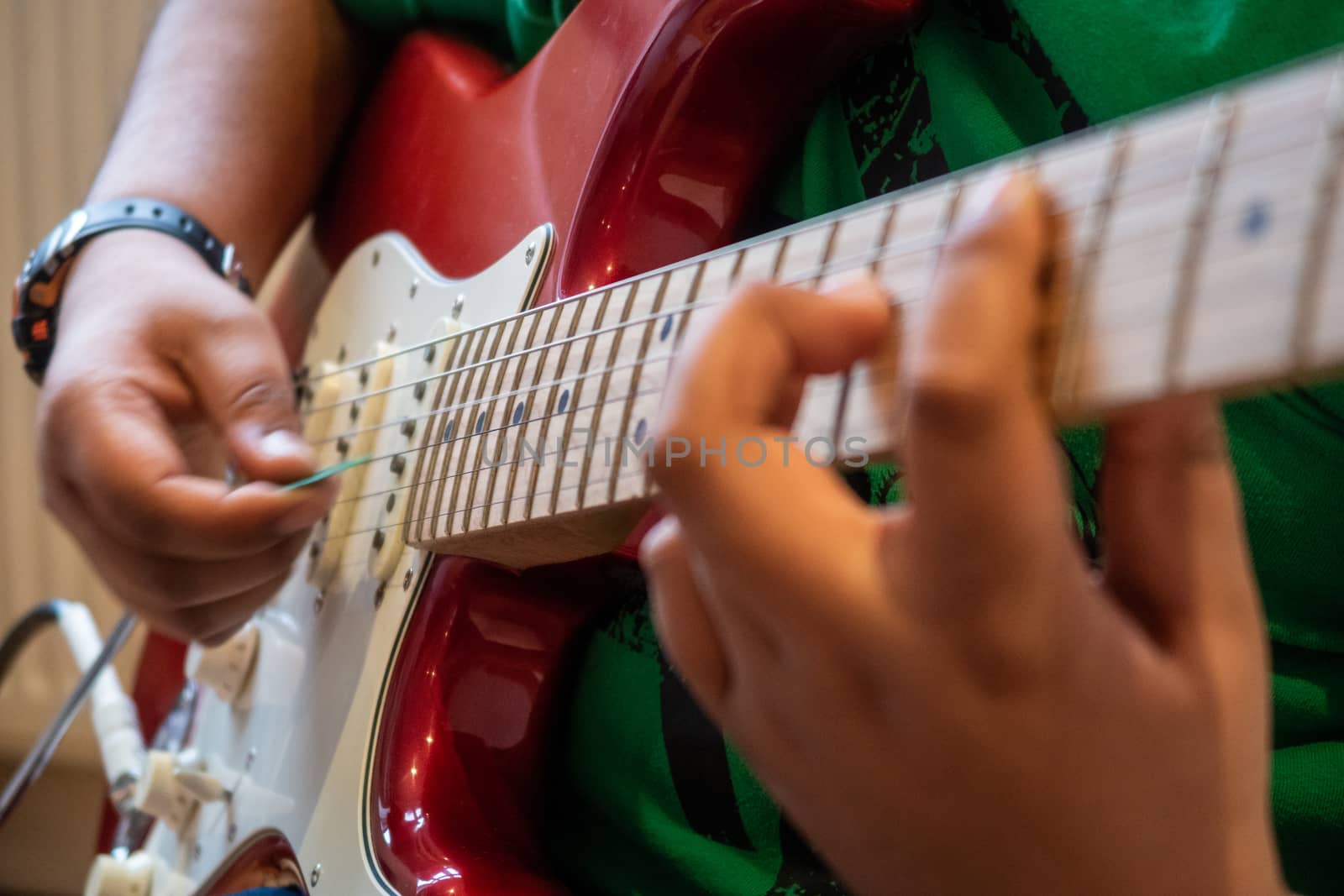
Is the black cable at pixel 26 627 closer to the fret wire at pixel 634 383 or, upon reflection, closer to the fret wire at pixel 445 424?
the fret wire at pixel 445 424

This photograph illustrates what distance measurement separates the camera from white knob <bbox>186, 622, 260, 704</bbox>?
0.72 m

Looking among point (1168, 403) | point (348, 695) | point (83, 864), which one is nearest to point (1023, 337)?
point (1168, 403)

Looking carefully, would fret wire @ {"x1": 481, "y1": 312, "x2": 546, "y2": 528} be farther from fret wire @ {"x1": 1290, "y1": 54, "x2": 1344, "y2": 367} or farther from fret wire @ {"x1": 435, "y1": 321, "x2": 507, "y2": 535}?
fret wire @ {"x1": 1290, "y1": 54, "x2": 1344, "y2": 367}

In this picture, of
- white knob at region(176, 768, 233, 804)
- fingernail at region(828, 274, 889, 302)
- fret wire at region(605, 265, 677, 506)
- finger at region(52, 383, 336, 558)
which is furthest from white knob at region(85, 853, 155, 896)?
fingernail at region(828, 274, 889, 302)

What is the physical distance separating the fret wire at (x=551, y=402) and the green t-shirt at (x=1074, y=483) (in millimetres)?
149

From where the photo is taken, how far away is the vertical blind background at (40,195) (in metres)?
1.45

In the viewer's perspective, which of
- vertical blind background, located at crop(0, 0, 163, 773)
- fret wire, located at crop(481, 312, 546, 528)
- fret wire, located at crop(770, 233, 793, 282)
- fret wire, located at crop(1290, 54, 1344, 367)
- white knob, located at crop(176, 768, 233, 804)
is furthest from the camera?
vertical blind background, located at crop(0, 0, 163, 773)

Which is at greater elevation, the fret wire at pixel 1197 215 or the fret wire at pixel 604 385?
the fret wire at pixel 1197 215

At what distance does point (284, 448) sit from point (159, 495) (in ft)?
0.25

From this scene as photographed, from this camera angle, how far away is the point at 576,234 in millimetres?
569

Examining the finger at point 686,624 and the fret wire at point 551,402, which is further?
the fret wire at point 551,402

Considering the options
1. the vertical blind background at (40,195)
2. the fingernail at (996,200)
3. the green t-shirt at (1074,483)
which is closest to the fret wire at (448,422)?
the green t-shirt at (1074,483)

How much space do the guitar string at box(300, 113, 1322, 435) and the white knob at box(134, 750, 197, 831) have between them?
254 millimetres

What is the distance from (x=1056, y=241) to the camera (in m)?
0.28
